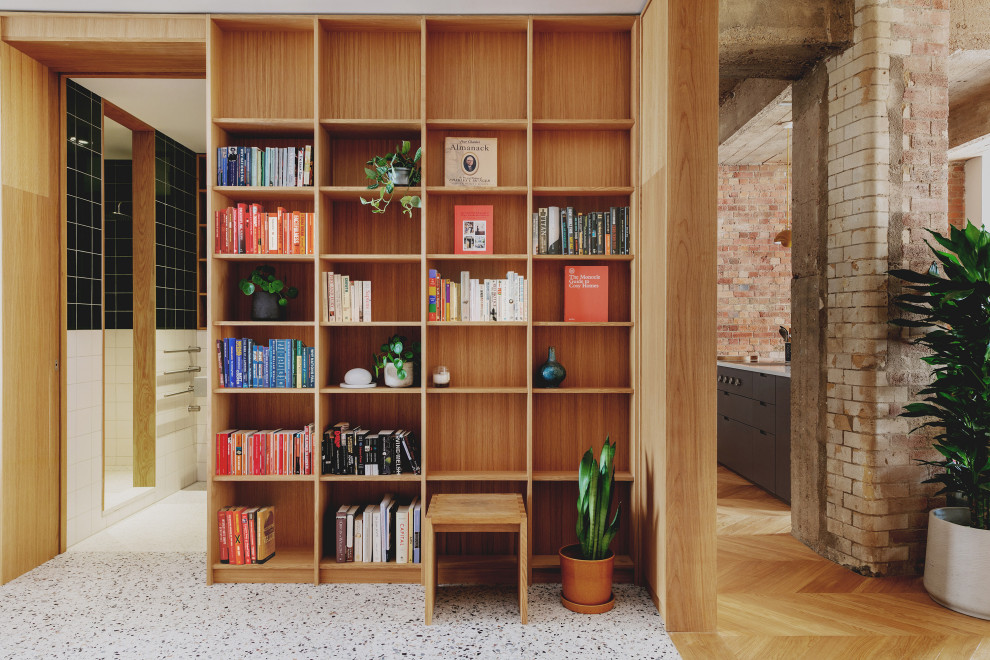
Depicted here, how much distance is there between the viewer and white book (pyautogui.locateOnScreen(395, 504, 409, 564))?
321 centimetres

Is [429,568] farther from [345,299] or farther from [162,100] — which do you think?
[162,100]

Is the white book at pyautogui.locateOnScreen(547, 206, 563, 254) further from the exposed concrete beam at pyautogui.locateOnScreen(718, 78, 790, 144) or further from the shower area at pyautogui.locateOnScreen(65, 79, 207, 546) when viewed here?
the shower area at pyautogui.locateOnScreen(65, 79, 207, 546)

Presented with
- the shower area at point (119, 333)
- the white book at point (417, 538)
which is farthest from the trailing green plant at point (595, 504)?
the shower area at point (119, 333)

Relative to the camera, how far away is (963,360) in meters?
2.91

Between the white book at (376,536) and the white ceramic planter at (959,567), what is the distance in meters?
2.66

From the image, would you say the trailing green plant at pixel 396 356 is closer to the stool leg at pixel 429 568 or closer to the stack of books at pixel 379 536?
the stack of books at pixel 379 536

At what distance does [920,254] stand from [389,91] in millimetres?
2906

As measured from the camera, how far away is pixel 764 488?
4.95 meters

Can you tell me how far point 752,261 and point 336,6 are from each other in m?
5.11

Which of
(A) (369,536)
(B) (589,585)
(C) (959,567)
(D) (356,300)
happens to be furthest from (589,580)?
(D) (356,300)

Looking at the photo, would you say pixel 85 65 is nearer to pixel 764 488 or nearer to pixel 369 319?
pixel 369 319

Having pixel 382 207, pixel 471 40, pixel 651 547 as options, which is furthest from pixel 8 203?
pixel 651 547

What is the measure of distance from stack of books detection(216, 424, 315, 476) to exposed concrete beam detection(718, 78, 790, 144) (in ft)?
11.8

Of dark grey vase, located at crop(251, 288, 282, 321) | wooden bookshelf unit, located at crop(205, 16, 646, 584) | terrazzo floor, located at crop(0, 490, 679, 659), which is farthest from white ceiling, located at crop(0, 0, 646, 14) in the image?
terrazzo floor, located at crop(0, 490, 679, 659)
